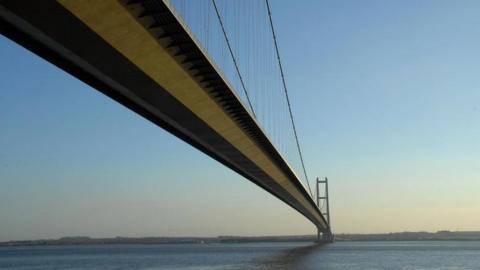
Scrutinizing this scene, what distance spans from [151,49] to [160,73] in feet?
6.24

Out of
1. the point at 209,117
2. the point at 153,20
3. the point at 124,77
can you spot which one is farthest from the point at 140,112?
the point at 153,20

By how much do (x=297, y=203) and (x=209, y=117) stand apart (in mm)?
39748

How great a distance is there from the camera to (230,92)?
20328 millimetres

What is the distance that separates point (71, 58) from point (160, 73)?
2.65m

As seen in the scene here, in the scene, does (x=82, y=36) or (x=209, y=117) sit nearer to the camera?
(x=82, y=36)

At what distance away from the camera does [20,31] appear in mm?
13477

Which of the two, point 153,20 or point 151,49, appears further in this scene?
point 151,49

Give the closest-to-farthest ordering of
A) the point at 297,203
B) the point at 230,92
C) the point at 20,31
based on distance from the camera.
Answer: the point at 20,31
the point at 230,92
the point at 297,203

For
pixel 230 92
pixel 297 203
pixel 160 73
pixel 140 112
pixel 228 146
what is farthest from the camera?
pixel 297 203

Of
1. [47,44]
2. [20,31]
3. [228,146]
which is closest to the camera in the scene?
[20,31]

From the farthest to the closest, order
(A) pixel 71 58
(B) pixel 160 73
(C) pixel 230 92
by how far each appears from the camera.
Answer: (C) pixel 230 92
(B) pixel 160 73
(A) pixel 71 58

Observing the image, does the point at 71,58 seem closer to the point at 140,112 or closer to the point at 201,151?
the point at 140,112

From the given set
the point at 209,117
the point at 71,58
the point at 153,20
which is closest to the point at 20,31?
the point at 71,58

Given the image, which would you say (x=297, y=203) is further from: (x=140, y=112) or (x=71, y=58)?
(x=71, y=58)
